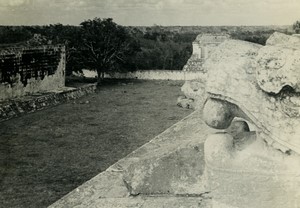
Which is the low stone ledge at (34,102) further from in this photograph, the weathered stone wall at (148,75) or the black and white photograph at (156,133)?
the weathered stone wall at (148,75)

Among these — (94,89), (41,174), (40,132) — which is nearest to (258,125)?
(41,174)

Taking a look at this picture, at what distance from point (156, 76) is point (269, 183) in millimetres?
35011

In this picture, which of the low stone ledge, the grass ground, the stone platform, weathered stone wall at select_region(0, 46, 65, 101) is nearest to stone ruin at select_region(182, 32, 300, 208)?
the stone platform

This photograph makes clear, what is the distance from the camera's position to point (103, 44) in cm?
3247

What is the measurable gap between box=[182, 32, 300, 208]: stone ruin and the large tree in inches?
1186

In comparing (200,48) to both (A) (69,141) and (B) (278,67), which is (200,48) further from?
(B) (278,67)

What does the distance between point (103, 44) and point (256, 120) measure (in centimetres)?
3067

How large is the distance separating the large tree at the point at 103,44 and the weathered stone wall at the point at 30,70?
24.7 feet

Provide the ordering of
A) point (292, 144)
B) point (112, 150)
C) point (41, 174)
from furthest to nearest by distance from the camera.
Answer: point (112, 150) → point (41, 174) → point (292, 144)

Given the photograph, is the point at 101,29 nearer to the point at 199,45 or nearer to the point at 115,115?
the point at 199,45

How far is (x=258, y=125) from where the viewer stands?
2.37m

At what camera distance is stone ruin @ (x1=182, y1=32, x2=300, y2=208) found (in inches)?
88.0

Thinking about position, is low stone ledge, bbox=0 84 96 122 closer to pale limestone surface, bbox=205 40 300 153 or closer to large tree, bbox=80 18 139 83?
large tree, bbox=80 18 139 83

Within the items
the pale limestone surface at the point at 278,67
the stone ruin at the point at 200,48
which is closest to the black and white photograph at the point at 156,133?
the pale limestone surface at the point at 278,67
